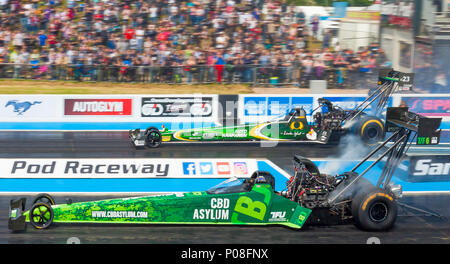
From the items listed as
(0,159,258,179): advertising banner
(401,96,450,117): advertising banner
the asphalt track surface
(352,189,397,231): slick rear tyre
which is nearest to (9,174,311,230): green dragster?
the asphalt track surface

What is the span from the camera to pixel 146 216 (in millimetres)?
9109

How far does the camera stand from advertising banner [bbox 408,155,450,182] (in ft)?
41.7

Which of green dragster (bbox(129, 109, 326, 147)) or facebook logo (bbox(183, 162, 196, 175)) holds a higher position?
green dragster (bbox(129, 109, 326, 147))

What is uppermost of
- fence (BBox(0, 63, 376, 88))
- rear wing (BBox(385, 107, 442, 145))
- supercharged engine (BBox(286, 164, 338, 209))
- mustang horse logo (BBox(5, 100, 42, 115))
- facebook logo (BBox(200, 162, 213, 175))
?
rear wing (BBox(385, 107, 442, 145))

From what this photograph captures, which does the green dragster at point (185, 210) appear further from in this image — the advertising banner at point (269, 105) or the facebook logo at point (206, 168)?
the advertising banner at point (269, 105)

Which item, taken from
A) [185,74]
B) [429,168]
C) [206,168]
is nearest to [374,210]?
[429,168]

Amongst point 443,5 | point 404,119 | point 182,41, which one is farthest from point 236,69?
point 404,119

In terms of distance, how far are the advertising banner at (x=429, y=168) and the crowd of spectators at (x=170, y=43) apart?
380 inches

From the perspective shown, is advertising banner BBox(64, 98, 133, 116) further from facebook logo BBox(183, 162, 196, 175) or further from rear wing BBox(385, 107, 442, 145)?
rear wing BBox(385, 107, 442, 145)

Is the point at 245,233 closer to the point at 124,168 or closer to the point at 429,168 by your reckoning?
the point at 124,168

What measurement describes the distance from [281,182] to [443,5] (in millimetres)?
14485

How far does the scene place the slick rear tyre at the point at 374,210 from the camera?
367 inches

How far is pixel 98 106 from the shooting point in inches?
771

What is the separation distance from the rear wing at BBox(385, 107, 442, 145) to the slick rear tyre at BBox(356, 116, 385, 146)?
6023 mm
